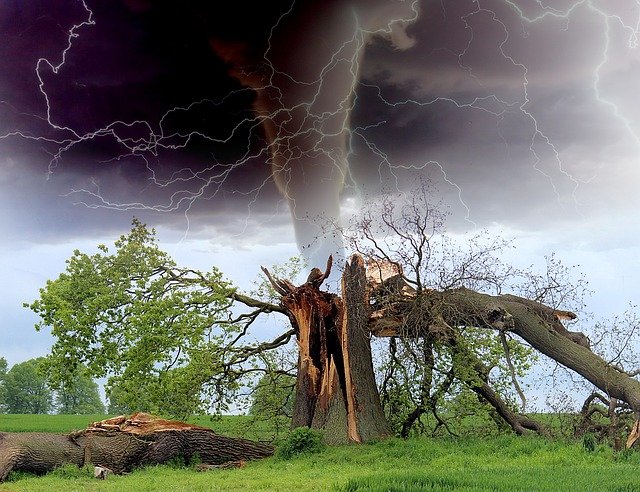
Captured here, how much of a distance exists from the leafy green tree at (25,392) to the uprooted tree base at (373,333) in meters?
53.7

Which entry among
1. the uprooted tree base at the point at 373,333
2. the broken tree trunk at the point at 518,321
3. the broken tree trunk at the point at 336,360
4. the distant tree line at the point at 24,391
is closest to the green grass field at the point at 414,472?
the broken tree trunk at the point at 336,360

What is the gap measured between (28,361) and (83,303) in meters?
51.4

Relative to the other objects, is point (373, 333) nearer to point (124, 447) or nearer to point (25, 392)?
point (124, 447)

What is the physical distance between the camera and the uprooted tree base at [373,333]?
18.5 meters

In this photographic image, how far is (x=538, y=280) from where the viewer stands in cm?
1897

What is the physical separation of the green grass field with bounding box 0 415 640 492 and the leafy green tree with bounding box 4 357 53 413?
56.5m

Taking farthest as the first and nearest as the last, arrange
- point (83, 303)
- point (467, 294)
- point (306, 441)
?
point (83, 303)
point (467, 294)
point (306, 441)

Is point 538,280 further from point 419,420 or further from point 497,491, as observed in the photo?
point 497,491

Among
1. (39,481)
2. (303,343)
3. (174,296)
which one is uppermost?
(174,296)

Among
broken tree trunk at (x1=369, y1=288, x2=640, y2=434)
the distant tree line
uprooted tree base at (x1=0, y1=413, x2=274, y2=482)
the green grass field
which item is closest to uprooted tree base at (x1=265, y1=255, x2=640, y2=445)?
broken tree trunk at (x1=369, y1=288, x2=640, y2=434)

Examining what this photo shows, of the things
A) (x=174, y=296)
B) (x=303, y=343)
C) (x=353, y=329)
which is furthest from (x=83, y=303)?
(x=353, y=329)

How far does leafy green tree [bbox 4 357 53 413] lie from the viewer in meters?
67.0

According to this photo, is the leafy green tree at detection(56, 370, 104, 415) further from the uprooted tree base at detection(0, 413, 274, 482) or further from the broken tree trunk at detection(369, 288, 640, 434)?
the broken tree trunk at detection(369, 288, 640, 434)

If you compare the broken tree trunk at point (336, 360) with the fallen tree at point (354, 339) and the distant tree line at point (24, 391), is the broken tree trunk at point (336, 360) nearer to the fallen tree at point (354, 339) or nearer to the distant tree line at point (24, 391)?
the fallen tree at point (354, 339)
